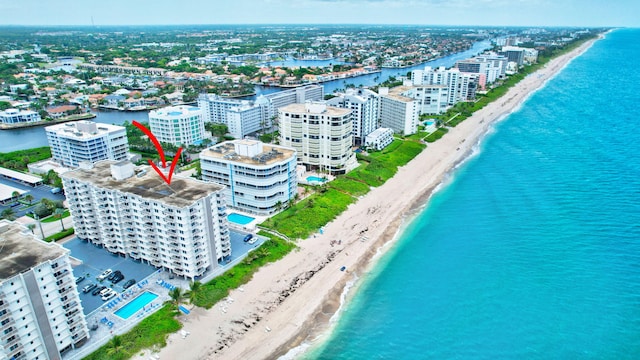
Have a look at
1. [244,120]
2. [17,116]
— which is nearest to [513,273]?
[244,120]

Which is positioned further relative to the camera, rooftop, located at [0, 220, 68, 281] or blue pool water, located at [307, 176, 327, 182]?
blue pool water, located at [307, 176, 327, 182]

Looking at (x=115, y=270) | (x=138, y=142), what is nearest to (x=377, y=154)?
(x=138, y=142)

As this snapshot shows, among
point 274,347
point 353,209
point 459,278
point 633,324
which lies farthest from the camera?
point 353,209

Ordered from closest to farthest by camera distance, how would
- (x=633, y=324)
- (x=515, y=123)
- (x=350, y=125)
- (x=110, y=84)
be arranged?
1. (x=633, y=324)
2. (x=350, y=125)
3. (x=515, y=123)
4. (x=110, y=84)

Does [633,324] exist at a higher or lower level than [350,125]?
lower

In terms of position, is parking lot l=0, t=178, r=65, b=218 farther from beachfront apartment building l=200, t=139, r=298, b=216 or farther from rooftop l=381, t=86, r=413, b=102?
rooftop l=381, t=86, r=413, b=102

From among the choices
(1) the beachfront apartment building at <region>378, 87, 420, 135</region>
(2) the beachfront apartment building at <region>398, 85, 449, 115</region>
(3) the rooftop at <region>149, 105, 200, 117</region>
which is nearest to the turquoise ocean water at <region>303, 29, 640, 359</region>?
(1) the beachfront apartment building at <region>378, 87, 420, 135</region>

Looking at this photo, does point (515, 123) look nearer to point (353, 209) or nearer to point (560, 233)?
point (560, 233)

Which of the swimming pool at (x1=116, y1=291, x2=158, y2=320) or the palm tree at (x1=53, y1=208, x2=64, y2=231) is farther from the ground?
the palm tree at (x1=53, y1=208, x2=64, y2=231)
